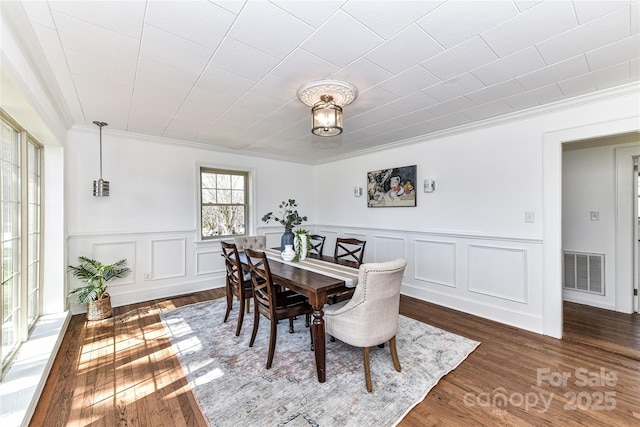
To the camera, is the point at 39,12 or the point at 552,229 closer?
the point at 39,12

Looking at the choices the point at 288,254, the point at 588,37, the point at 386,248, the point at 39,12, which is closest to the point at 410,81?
the point at 588,37

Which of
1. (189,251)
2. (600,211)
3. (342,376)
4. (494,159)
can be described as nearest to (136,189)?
(189,251)

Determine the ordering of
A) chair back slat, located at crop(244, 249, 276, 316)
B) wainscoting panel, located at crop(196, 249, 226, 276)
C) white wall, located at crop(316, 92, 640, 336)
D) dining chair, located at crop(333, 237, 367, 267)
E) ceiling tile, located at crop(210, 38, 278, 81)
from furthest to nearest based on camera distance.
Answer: wainscoting panel, located at crop(196, 249, 226, 276)
dining chair, located at crop(333, 237, 367, 267)
white wall, located at crop(316, 92, 640, 336)
chair back slat, located at crop(244, 249, 276, 316)
ceiling tile, located at crop(210, 38, 278, 81)

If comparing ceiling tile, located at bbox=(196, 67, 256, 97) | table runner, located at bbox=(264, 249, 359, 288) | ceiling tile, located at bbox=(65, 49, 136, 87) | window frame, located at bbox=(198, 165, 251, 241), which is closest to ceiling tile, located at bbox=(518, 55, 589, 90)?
table runner, located at bbox=(264, 249, 359, 288)

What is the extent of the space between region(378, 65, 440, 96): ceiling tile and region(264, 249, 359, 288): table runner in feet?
5.39

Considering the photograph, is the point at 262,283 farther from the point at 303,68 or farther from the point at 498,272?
the point at 498,272

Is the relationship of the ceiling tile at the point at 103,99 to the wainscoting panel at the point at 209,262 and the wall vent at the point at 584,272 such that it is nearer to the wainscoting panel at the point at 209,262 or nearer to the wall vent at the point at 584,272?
the wainscoting panel at the point at 209,262

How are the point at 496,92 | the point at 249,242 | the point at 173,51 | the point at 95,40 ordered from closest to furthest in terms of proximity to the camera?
the point at 95,40 < the point at 173,51 < the point at 496,92 < the point at 249,242

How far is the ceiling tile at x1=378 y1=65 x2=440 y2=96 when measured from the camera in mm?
2123

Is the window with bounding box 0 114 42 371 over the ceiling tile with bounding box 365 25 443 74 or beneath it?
beneath

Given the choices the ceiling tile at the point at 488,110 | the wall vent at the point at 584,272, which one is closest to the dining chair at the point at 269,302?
the ceiling tile at the point at 488,110

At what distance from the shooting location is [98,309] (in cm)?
323

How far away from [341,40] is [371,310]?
180 centimetres

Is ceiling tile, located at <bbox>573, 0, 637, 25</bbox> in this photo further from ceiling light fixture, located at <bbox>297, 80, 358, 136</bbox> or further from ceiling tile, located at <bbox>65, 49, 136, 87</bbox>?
ceiling tile, located at <bbox>65, 49, 136, 87</bbox>
